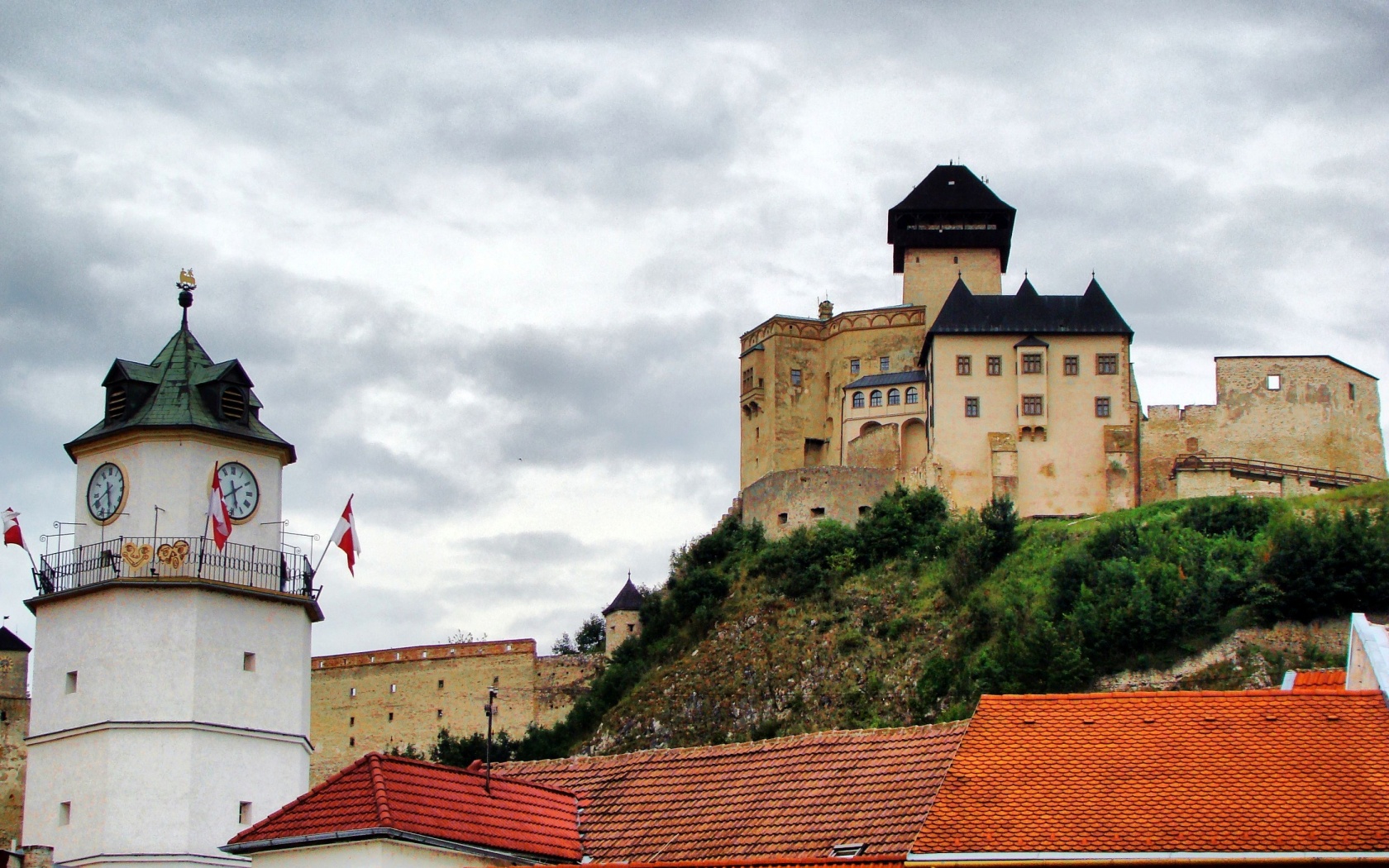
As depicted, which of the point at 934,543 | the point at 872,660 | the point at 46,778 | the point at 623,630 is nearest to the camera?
the point at 46,778

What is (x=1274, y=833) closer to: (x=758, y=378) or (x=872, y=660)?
(x=872, y=660)

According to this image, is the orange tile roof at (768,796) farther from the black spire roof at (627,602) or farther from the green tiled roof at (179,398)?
the black spire roof at (627,602)

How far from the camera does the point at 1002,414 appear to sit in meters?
81.6

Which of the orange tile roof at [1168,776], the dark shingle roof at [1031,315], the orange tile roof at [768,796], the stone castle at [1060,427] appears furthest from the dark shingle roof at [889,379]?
the orange tile roof at [1168,776]

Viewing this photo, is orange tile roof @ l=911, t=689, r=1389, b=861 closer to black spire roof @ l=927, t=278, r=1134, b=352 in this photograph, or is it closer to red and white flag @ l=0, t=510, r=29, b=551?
red and white flag @ l=0, t=510, r=29, b=551

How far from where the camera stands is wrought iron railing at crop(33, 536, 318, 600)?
35.9m

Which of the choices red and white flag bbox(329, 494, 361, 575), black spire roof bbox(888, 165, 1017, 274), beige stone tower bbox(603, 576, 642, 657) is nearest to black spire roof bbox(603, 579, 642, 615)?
beige stone tower bbox(603, 576, 642, 657)

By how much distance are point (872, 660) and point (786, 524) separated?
11066mm

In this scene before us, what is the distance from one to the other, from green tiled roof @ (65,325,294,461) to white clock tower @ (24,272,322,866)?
3cm

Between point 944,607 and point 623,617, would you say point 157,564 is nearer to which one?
point 944,607

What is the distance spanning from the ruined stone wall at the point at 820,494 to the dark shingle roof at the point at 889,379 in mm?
4114

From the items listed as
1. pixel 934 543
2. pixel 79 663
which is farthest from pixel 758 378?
pixel 79 663

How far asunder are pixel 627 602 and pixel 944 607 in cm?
2015

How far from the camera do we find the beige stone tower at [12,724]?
69.2m
